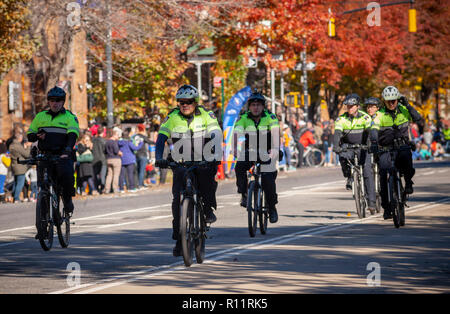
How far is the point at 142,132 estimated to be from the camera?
91.8 ft

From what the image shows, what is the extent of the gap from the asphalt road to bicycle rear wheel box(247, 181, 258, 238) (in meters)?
0.26

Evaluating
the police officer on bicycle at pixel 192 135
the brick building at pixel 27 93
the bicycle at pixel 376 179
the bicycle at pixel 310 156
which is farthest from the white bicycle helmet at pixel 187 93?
the bicycle at pixel 310 156

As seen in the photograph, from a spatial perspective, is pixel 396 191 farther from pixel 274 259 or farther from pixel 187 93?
pixel 187 93

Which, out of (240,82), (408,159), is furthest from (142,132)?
(240,82)

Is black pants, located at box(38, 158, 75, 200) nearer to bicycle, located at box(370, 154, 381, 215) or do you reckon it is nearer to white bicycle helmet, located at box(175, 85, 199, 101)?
white bicycle helmet, located at box(175, 85, 199, 101)

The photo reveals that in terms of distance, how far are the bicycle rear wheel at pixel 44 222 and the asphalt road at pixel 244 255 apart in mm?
191

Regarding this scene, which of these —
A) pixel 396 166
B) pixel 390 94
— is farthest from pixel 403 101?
pixel 396 166

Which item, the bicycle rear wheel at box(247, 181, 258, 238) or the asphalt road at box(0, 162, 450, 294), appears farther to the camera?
the bicycle rear wheel at box(247, 181, 258, 238)

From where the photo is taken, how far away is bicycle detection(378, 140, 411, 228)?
15.3 m

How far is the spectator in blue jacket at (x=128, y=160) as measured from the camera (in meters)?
26.8

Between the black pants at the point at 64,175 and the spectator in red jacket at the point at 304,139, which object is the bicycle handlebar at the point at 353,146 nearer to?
the black pants at the point at 64,175

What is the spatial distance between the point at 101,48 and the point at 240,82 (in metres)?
21.7

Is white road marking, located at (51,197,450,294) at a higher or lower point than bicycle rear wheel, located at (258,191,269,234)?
lower

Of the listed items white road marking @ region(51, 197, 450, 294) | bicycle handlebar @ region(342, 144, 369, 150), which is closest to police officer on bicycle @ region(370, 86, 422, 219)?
bicycle handlebar @ region(342, 144, 369, 150)
